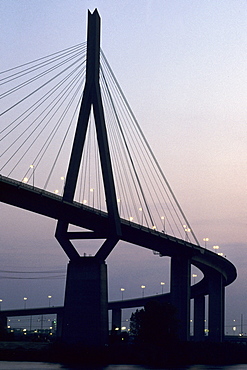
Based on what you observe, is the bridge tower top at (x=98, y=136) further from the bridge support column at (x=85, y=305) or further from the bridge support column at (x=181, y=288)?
the bridge support column at (x=181, y=288)

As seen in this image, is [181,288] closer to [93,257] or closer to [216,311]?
[216,311]

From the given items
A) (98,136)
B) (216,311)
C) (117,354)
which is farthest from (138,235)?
(216,311)

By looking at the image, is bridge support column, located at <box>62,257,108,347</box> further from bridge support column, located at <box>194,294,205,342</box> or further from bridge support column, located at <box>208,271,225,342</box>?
bridge support column, located at <box>194,294,205,342</box>

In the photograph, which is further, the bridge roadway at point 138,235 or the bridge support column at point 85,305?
the bridge support column at point 85,305

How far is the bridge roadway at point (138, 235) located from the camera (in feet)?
226

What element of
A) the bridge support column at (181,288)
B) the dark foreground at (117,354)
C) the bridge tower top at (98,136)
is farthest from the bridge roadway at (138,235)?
the dark foreground at (117,354)

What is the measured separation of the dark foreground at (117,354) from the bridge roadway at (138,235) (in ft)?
40.0

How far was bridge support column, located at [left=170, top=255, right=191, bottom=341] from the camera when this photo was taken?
99.1 metres

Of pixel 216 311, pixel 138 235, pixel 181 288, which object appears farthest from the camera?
pixel 216 311

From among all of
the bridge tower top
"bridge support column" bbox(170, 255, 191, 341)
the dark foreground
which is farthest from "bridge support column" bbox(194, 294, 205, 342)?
the bridge tower top

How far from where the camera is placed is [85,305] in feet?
256

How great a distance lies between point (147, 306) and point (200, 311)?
5417 centimetres

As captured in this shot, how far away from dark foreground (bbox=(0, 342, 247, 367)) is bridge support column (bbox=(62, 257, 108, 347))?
1.53 m

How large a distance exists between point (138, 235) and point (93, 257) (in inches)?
487
